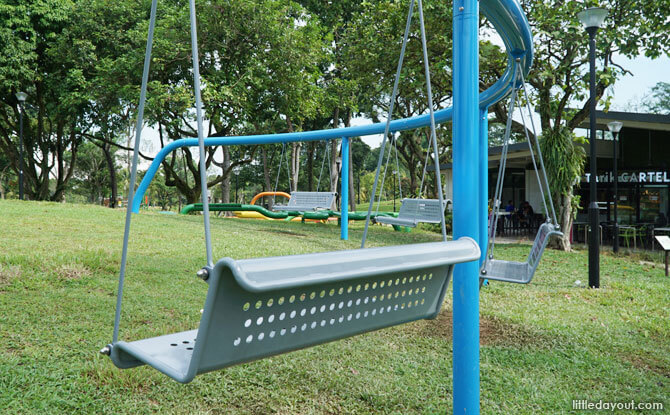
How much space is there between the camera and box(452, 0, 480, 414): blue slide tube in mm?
2139

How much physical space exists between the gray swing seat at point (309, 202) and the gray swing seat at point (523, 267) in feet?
17.7

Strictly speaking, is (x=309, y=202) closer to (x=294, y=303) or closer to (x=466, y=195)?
(x=466, y=195)

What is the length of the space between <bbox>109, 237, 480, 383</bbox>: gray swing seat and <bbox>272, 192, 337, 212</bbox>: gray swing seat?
777 cm

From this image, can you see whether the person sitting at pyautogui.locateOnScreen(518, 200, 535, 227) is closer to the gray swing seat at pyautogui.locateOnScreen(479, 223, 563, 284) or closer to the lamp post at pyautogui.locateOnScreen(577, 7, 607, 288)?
the lamp post at pyautogui.locateOnScreen(577, 7, 607, 288)

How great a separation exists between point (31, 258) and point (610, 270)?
854 centimetres

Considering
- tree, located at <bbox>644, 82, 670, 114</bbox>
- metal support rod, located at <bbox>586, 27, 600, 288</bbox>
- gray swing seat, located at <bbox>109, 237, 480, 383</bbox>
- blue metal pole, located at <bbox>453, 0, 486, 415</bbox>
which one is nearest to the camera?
gray swing seat, located at <bbox>109, 237, 480, 383</bbox>

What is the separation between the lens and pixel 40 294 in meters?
4.31

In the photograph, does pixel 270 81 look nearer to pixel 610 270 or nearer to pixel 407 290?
pixel 610 270

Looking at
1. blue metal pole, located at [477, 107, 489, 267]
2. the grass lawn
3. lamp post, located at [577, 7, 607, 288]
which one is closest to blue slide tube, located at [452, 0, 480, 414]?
the grass lawn

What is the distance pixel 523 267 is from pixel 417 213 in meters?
4.90

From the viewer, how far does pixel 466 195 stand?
7.00ft

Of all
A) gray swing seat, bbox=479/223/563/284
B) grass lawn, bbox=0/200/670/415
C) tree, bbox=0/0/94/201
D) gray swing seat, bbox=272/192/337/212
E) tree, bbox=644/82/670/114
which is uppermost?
tree, bbox=644/82/670/114

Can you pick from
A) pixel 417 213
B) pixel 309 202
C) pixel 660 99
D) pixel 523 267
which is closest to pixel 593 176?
pixel 417 213

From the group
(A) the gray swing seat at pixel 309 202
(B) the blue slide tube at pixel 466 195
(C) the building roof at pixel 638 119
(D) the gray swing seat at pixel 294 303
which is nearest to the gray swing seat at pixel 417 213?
(A) the gray swing seat at pixel 309 202
